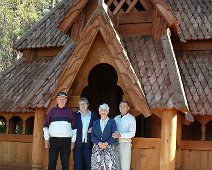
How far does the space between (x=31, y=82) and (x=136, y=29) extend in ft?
11.6

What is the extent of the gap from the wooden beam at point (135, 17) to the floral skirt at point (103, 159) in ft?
12.0

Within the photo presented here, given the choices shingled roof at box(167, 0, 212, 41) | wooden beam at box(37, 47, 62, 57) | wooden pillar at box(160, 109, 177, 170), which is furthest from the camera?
wooden beam at box(37, 47, 62, 57)

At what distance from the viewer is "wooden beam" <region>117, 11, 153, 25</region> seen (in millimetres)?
10656

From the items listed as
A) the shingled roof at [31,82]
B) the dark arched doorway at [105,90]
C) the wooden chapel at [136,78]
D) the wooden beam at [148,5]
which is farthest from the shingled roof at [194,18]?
the shingled roof at [31,82]

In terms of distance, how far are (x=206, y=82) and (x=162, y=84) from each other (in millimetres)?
1762

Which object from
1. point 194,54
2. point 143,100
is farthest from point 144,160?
point 194,54

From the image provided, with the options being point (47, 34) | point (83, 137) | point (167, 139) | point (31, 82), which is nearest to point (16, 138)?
point (31, 82)

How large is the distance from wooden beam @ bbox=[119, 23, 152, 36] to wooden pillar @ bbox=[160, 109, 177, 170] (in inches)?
98.1

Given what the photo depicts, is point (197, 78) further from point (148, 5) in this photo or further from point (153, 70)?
Answer: point (148, 5)

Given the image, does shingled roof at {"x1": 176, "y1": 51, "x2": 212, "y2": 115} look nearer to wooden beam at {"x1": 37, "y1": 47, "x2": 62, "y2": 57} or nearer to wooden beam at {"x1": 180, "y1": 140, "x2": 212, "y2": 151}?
wooden beam at {"x1": 180, "y1": 140, "x2": 212, "y2": 151}

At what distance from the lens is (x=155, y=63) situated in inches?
393

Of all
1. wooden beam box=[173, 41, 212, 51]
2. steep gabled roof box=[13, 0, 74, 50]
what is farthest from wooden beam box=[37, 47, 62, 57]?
wooden beam box=[173, 41, 212, 51]

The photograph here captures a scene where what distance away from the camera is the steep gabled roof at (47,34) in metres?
13.0

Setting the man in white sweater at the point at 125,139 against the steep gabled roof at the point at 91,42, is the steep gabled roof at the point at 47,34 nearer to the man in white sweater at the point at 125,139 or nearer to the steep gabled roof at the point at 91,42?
the steep gabled roof at the point at 91,42
